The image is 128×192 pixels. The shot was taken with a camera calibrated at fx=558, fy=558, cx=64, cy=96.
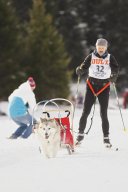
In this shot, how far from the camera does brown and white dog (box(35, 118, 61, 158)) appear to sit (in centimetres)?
821

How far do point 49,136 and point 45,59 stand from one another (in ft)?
95.8

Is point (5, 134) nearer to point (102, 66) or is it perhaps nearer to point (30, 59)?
point (102, 66)

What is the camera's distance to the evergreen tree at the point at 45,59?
37.1m

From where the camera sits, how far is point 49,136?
26.9ft

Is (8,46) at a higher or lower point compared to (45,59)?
higher

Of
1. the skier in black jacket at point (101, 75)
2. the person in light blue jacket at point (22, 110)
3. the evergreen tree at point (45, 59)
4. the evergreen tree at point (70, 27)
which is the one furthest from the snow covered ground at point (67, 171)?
the evergreen tree at point (70, 27)

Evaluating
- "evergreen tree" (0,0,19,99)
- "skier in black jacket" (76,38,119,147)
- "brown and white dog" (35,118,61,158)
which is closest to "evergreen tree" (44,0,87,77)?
"evergreen tree" (0,0,19,99)

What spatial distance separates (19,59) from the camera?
36.4m

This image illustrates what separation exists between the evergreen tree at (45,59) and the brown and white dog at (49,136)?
28549 mm

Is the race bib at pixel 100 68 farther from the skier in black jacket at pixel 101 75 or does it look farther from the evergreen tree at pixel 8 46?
the evergreen tree at pixel 8 46

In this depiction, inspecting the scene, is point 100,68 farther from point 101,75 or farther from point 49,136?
point 49,136

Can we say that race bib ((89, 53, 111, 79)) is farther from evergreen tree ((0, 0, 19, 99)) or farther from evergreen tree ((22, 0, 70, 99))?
evergreen tree ((22, 0, 70, 99))

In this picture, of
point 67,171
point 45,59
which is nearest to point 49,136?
point 67,171

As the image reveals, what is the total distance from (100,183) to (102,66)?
131 inches
